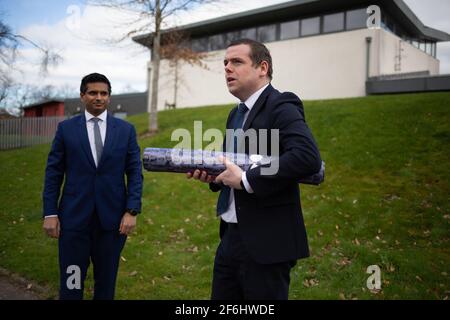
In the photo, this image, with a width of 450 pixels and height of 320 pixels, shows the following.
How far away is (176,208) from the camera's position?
8414mm

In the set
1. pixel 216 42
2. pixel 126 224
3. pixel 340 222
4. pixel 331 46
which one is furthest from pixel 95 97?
pixel 216 42

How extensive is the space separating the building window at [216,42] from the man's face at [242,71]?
26.0 meters

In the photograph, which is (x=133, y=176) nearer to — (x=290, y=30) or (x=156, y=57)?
(x=156, y=57)

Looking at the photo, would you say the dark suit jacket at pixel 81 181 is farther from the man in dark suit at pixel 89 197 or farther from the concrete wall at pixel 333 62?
the concrete wall at pixel 333 62

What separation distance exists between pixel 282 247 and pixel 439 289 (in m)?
3.89

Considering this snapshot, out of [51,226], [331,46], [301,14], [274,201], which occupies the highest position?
[301,14]

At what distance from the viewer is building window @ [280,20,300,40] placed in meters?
23.3

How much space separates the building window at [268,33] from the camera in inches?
966

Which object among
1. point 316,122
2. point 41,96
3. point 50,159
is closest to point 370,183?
point 316,122

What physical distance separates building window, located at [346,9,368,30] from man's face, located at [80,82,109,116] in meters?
20.2

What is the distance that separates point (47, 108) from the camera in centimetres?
4644

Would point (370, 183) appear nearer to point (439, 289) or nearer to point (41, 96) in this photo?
point (439, 289)

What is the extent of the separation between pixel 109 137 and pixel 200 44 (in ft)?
88.7
